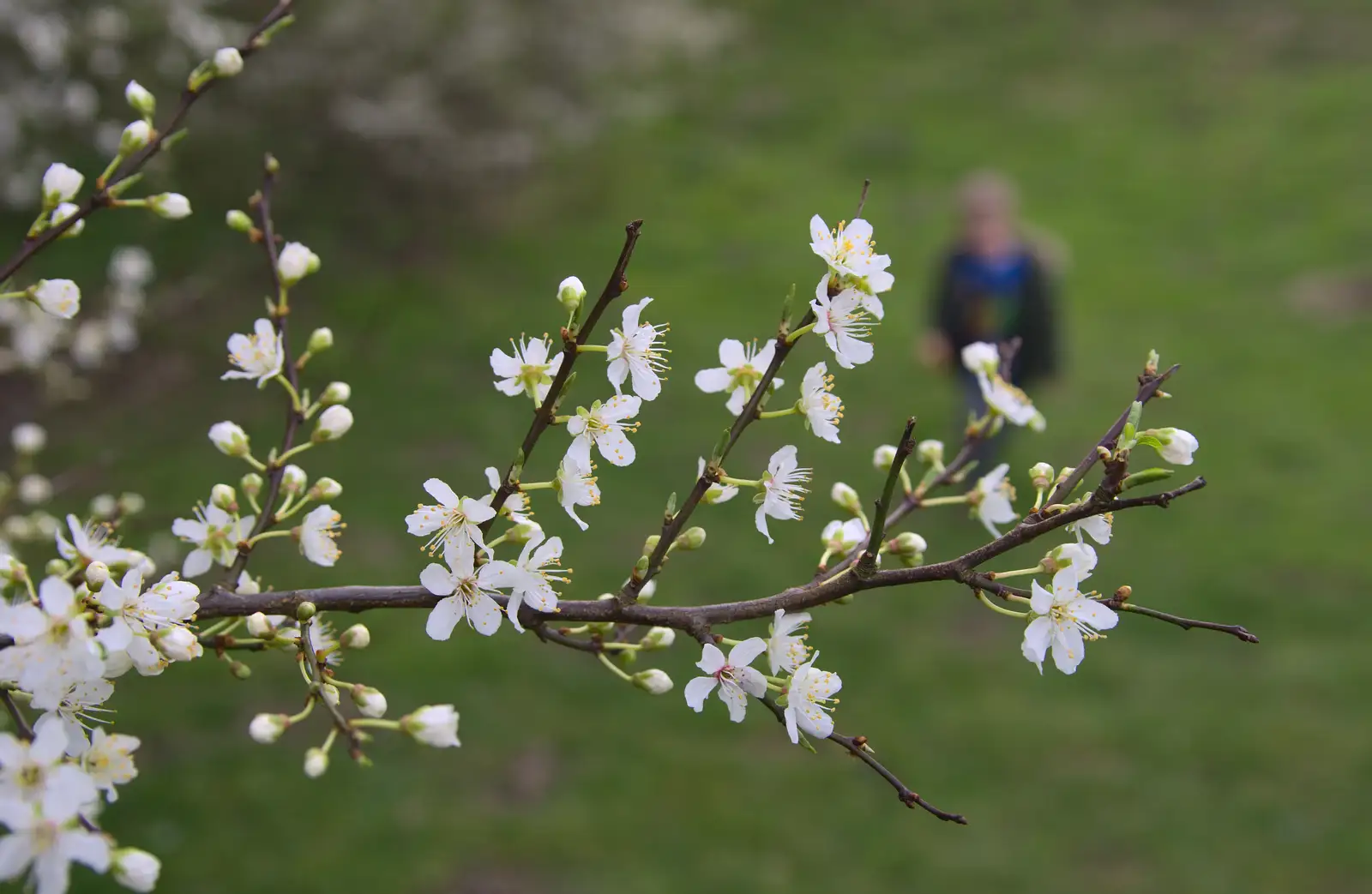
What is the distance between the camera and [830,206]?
30.7 ft

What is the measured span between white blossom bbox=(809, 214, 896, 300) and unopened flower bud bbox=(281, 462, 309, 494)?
0.78m

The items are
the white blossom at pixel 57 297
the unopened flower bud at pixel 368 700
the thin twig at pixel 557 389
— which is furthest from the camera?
the white blossom at pixel 57 297

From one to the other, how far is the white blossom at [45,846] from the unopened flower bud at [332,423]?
2.49 feet

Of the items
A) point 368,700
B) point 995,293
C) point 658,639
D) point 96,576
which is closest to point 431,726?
point 368,700

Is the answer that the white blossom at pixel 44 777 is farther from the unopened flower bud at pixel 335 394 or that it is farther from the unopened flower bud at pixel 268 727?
the unopened flower bud at pixel 335 394

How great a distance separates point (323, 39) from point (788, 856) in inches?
191

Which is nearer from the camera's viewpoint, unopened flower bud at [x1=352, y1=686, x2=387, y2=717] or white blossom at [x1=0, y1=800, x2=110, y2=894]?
white blossom at [x1=0, y1=800, x2=110, y2=894]

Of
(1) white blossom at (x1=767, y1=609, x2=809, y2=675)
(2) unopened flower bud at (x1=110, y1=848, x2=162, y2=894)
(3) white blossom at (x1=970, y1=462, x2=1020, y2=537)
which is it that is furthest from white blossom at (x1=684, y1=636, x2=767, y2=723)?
(2) unopened flower bud at (x1=110, y1=848, x2=162, y2=894)

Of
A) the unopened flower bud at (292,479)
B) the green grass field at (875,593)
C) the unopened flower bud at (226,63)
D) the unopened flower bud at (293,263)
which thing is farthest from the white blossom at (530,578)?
the green grass field at (875,593)

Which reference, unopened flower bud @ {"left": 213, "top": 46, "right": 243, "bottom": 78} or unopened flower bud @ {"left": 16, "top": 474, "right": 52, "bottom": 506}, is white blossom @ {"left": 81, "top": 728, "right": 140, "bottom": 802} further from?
unopened flower bud @ {"left": 16, "top": 474, "right": 52, "bottom": 506}

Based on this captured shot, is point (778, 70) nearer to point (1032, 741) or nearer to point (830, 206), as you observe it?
point (830, 206)

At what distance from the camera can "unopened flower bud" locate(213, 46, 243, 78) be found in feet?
5.59

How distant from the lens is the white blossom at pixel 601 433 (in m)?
1.38

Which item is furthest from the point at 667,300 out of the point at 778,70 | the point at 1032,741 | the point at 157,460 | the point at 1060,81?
the point at 1060,81
